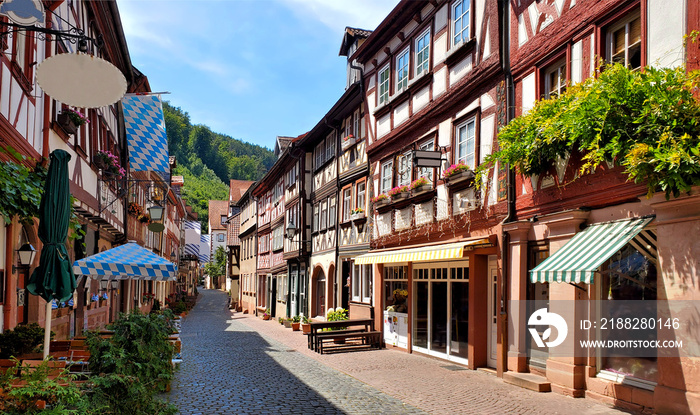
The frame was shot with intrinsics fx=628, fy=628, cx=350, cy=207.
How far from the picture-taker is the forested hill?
11306 cm

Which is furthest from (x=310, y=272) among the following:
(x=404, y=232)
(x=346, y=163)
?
(x=404, y=232)

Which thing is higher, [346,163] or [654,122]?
[346,163]

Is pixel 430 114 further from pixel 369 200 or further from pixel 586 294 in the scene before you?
pixel 586 294

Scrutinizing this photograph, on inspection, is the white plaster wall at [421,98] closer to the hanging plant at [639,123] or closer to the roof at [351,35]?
the hanging plant at [639,123]

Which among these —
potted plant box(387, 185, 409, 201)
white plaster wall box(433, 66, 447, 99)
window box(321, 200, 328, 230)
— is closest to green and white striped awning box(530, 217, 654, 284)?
white plaster wall box(433, 66, 447, 99)

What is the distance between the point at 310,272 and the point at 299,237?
180 centimetres

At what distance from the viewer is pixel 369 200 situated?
19.3 meters

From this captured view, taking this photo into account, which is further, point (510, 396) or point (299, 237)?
point (299, 237)

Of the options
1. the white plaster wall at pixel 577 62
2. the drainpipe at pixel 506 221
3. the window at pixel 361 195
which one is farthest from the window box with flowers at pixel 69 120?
the window at pixel 361 195

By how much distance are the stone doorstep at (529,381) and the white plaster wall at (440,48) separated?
287 inches

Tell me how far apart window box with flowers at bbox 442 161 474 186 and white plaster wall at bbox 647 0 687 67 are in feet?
16.4

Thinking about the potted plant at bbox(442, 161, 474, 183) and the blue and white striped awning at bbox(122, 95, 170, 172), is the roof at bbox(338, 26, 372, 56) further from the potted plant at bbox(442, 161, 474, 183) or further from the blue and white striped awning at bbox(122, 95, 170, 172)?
the potted plant at bbox(442, 161, 474, 183)

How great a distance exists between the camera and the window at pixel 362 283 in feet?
64.3

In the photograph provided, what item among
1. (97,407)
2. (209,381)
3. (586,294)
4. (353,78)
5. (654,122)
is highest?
(353,78)
